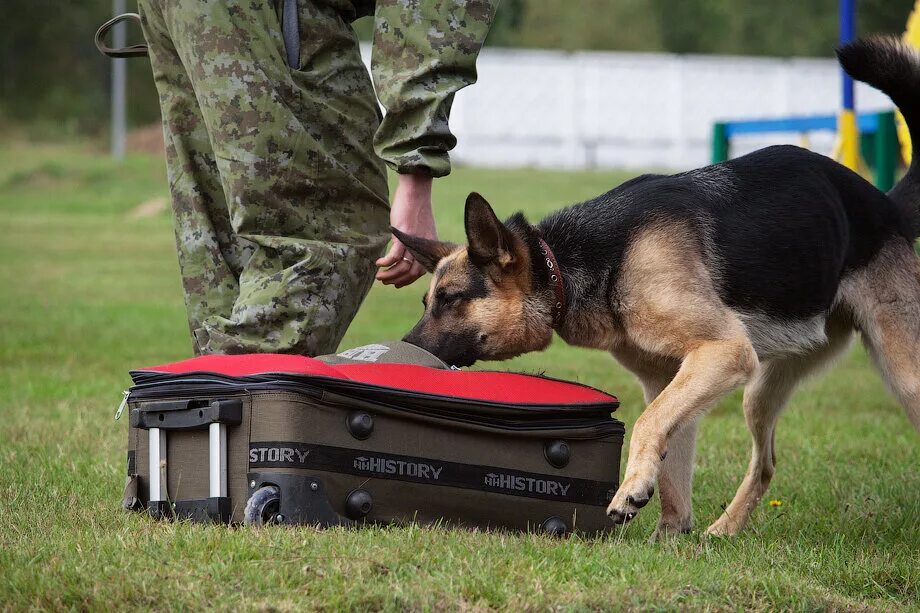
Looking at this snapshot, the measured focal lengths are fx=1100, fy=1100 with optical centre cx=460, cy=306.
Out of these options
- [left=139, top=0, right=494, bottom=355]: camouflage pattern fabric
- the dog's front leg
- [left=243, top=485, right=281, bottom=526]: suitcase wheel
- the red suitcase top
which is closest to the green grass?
[left=243, top=485, right=281, bottom=526]: suitcase wheel

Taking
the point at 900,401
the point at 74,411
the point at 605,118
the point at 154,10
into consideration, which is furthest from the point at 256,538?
the point at 605,118

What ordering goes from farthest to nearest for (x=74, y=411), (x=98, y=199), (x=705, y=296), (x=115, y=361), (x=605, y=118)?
(x=605, y=118)
(x=98, y=199)
(x=115, y=361)
(x=74, y=411)
(x=705, y=296)

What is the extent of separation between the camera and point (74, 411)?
578 cm

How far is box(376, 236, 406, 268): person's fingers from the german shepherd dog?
71 millimetres

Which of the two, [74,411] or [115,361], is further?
[115,361]

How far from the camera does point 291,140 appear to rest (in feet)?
12.0

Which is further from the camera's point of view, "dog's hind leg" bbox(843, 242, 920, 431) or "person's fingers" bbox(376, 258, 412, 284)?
"dog's hind leg" bbox(843, 242, 920, 431)

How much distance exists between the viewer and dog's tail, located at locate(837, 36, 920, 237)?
4.01m

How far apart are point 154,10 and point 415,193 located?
1126 millimetres

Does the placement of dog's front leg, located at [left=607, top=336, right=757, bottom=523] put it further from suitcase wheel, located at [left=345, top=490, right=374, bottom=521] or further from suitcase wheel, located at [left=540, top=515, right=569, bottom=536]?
suitcase wheel, located at [left=345, top=490, right=374, bottom=521]

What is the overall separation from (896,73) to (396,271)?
1.97m

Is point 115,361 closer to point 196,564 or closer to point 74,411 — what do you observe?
point 74,411

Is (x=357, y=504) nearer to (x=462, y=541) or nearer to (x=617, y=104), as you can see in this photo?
(x=462, y=541)

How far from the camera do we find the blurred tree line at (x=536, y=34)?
3909 cm
